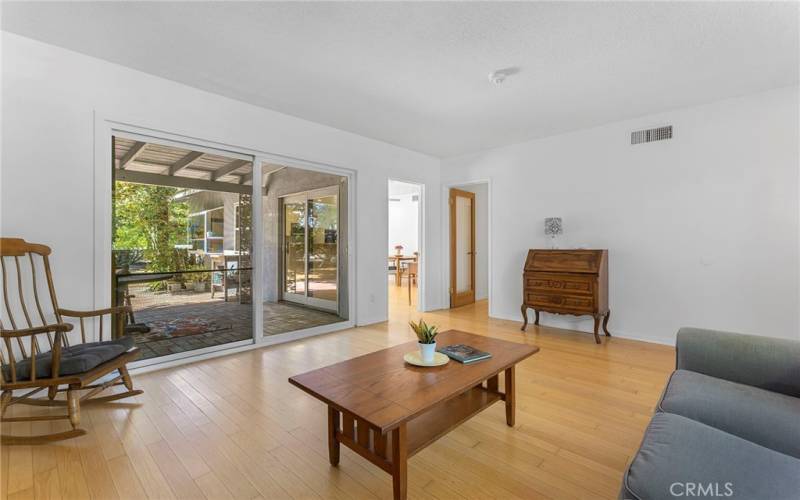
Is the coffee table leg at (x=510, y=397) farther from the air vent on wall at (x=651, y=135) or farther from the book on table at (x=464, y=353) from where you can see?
the air vent on wall at (x=651, y=135)

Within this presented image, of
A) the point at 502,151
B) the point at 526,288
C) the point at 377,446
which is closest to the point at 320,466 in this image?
the point at 377,446

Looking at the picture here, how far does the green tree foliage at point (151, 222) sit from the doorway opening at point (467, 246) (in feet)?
13.4

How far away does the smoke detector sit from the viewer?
9.62ft

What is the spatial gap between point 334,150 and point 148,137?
1.95 metres

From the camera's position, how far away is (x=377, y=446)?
64.8 inches

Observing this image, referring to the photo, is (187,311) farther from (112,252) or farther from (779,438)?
(779,438)

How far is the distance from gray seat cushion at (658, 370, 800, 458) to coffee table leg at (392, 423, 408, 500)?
111cm

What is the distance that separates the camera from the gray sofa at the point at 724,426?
975 millimetres

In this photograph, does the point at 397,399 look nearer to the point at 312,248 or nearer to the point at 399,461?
the point at 399,461

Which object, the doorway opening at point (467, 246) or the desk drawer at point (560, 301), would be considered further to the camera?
the doorway opening at point (467, 246)

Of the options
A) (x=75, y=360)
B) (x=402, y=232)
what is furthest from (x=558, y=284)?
(x=402, y=232)

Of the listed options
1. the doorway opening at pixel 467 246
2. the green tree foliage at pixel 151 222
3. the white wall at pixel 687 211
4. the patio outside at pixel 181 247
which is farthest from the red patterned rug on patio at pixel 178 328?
the white wall at pixel 687 211

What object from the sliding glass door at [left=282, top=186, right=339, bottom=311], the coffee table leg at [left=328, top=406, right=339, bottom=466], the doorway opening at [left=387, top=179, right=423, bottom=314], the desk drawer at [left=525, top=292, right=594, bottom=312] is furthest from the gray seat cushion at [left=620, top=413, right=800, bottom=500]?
the doorway opening at [left=387, top=179, right=423, bottom=314]

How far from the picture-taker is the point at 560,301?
165 inches
